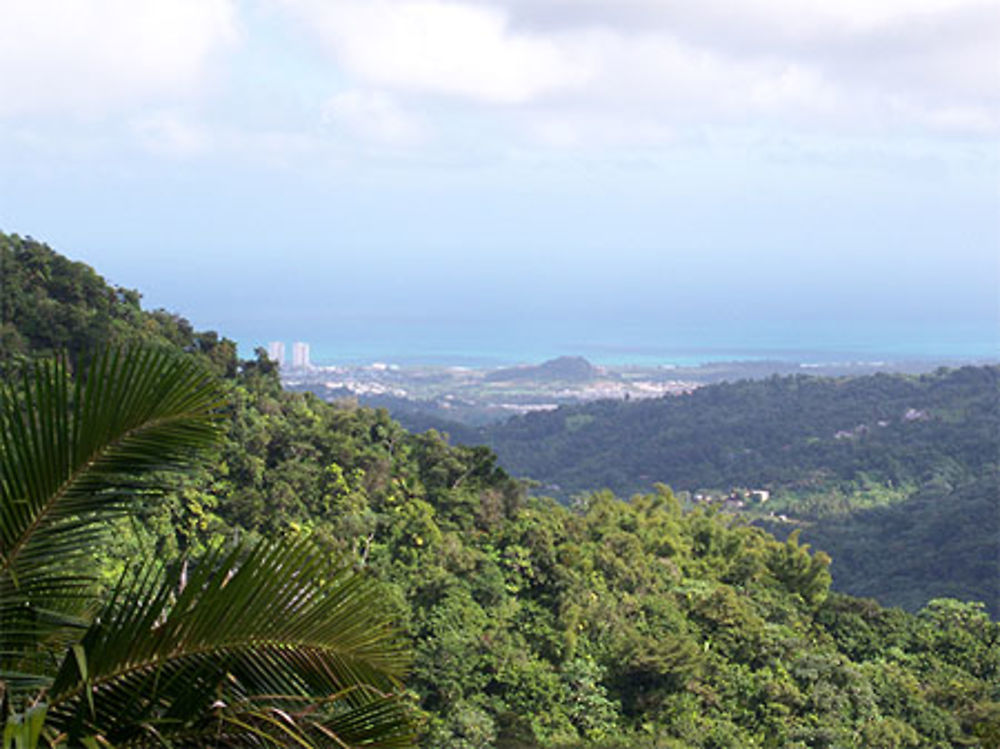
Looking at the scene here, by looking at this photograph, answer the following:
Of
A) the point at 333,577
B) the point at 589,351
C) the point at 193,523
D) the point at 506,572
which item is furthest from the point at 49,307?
the point at 589,351

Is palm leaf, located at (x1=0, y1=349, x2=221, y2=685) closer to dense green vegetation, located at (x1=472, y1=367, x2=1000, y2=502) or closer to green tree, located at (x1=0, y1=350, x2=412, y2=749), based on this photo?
green tree, located at (x1=0, y1=350, x2=412, y2=749)

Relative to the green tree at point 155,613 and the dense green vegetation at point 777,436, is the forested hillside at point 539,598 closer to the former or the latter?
the green tree at point 155,613

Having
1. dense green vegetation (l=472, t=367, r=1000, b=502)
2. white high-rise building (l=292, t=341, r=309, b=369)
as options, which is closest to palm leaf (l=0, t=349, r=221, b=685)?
dense green vegetation (l=472, t=367, r=1000, b=502)

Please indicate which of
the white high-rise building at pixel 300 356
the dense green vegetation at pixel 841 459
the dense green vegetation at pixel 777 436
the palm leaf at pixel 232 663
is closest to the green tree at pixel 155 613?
the palm leaf at pixel 232 663

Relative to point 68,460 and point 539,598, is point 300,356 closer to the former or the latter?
point 539,598

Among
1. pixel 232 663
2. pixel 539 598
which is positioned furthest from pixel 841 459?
pixel 232 663

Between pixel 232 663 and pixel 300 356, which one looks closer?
pixel 232 663

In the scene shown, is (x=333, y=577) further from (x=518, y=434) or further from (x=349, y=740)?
(x=518, y=434)
